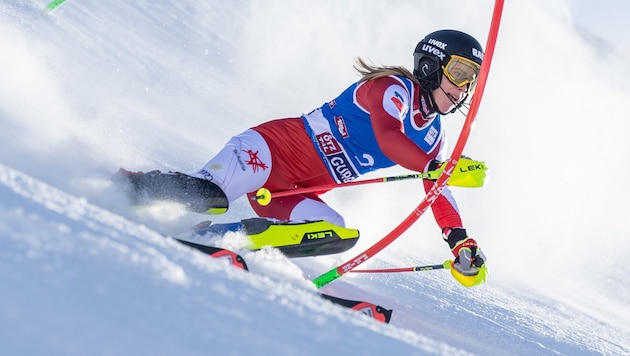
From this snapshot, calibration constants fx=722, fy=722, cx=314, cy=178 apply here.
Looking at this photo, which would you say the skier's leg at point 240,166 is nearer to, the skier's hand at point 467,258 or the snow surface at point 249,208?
the snow surface at point 249,208

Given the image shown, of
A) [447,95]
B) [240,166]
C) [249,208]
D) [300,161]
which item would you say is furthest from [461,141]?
[249,208]

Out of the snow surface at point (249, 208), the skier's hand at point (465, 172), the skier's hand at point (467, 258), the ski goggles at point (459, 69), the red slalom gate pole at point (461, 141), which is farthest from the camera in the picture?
the ski goggles at point (459, 69)

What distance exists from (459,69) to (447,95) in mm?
165

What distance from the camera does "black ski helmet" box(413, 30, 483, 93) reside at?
14.0 feet

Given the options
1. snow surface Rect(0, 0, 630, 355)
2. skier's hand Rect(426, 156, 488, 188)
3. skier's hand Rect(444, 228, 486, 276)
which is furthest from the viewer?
skier's hand Rect(444, 228, 486, 276)

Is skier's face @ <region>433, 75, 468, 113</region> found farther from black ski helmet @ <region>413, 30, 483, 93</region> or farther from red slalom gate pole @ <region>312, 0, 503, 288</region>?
red slalom gate pole @ <region>312, 0, 503, 288</region>

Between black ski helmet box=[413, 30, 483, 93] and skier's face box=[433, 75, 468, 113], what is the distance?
3 cm

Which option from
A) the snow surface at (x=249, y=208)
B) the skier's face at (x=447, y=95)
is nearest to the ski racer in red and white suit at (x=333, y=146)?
the skier's face at (x=447, y=95)

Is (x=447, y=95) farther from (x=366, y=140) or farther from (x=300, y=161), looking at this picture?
(x=300, y=161)

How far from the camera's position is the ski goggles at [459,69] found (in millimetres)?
4227

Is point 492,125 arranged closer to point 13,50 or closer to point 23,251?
point 13,50

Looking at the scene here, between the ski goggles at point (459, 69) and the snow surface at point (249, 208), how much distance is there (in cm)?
140

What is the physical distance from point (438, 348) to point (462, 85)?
8.46ft

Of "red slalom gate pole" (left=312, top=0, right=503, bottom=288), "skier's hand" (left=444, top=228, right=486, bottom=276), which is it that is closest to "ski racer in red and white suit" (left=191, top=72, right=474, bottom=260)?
"skier's hand" (left=444, top=228, right=486, bottom=276)
